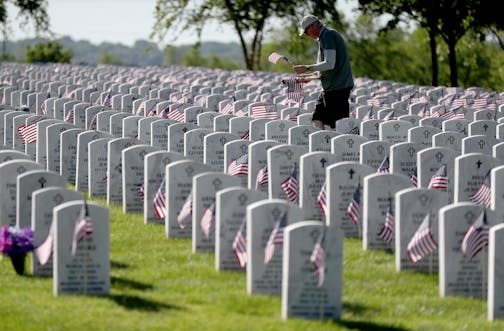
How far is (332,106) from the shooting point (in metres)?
17.9

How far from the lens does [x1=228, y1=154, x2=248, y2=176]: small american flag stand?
14.6 meters

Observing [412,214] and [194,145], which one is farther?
[194,145]

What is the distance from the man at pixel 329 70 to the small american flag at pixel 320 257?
7607 millimetres

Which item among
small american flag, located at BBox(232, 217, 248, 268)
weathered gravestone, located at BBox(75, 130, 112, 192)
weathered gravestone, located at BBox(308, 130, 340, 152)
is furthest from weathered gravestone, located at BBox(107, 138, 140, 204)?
small american flag, located at BBox(232, 217, 248, 268)

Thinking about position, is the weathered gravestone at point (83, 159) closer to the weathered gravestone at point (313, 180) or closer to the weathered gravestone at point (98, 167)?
the weathered gravestone at point (98, 167)

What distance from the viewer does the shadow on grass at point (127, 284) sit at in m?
10.5

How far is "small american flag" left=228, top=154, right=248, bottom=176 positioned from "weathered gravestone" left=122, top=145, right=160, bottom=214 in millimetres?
958

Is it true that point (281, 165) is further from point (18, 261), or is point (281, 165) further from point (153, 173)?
point (18, 261)

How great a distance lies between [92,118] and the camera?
20609 millimetres

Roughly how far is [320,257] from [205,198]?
8.54 ft

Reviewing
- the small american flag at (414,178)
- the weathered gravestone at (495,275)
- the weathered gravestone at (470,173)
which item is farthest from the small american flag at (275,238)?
the small american flag at (414,178)

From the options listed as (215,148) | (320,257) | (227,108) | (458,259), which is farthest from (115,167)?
(227,108)

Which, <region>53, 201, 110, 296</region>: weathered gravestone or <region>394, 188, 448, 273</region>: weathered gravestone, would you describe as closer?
<region>53, 201, 110, 296</region>: weathered gravestone

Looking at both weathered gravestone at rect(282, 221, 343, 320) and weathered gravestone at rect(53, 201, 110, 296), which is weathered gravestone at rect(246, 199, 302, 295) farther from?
weathered gravestone at rect(53, 201, 110, 296)
